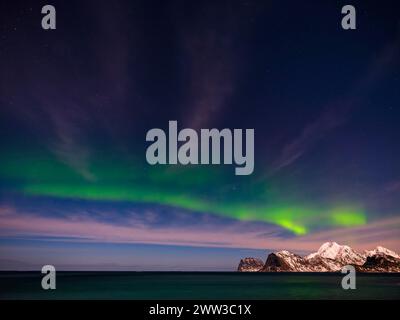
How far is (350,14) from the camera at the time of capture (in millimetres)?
16078

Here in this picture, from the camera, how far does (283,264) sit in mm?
198875

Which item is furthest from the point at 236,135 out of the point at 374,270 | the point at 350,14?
the point at 374,270
